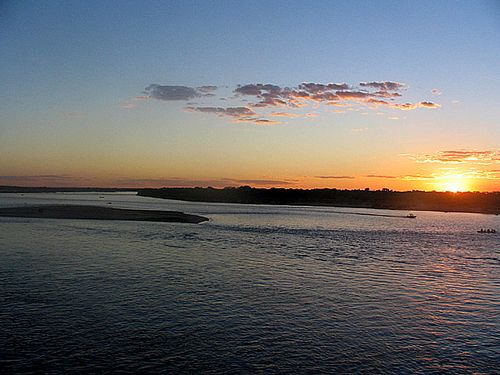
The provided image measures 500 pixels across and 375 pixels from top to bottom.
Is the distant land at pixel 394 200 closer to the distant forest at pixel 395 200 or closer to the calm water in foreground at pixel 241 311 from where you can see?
the distant forest at pixel 395 200

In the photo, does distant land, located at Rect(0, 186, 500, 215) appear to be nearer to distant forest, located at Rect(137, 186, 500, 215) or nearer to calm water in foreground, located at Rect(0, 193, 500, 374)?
distant forest, located at Rect(137, 186, 500, 215)

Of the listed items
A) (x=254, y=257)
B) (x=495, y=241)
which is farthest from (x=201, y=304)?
(x=495, y=241)

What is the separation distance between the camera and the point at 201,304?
19688 mm

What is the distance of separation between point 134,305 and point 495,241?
153 ft

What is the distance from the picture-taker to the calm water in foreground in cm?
1350

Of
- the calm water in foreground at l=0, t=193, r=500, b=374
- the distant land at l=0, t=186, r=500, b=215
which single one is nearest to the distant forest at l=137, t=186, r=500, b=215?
the distant land at l=0, t=186, r=500, b=215

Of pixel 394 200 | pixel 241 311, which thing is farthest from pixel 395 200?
pixel 241 311

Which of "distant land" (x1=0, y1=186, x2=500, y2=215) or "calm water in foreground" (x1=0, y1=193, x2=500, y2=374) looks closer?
"calm water in foreground" (x1=0, y1=193, x2=500, y2=374)

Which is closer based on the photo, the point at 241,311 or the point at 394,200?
the point at 241,311

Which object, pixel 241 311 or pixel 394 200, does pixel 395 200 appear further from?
pixel 241 311

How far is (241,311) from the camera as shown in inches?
736

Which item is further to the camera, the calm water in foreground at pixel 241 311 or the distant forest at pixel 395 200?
the distant forest at pixel 395 200

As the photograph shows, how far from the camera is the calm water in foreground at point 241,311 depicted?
13.5 m

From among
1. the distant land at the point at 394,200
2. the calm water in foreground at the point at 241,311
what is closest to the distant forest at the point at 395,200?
the distant land at the point at 394,200
